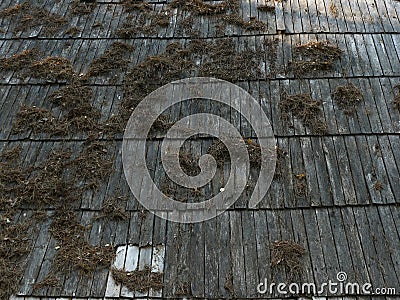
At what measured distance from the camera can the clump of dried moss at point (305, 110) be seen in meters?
3.54

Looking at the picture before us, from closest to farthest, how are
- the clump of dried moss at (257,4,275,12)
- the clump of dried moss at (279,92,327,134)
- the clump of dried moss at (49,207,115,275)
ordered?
the clump of dried moss at (49,207,115,275) → the clump of dried moss at (279,92,327,134) → the clump of dried moss at (257,4,275,12)

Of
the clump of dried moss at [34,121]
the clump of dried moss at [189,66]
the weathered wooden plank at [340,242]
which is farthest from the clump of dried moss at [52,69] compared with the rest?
the weathered wooden plank at [340,242]

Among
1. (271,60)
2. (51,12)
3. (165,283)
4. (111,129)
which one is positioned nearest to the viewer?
(165,283)

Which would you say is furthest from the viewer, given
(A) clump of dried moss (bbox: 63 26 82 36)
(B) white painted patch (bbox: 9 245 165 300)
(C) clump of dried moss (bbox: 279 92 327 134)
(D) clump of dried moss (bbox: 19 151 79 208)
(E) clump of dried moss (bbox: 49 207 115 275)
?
(A) clump of dried moss (bbox: 63 26 82 36)

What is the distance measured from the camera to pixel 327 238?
2.89 metres

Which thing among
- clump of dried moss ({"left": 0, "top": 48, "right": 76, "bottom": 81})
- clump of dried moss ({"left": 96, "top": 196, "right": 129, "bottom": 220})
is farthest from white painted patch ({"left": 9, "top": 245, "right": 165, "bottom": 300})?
A: clump of dried moss ({"left": 0, "top": 48, "right": 76, "bottom": 81})

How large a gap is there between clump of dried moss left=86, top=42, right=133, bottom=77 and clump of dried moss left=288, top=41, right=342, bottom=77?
1490 millimetres

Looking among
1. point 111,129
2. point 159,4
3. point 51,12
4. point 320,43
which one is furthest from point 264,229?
point 51,12

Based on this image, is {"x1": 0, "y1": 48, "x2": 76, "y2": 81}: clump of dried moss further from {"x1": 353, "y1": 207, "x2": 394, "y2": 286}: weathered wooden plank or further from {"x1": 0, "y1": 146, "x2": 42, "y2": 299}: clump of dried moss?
{"x1": 353, "y1": 207, "x2": 394, "y2": 286}: weathered wooden plank

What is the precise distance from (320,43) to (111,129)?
2057mm

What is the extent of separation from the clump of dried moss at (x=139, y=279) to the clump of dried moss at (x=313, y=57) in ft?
7.00

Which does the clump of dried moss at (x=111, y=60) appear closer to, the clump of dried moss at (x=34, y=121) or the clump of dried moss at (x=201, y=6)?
the clump of dried moss at (x=34, y=121)

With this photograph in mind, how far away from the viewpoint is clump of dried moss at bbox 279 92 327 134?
3.54 metres

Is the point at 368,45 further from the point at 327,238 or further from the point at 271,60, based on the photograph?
the point at 327,238
